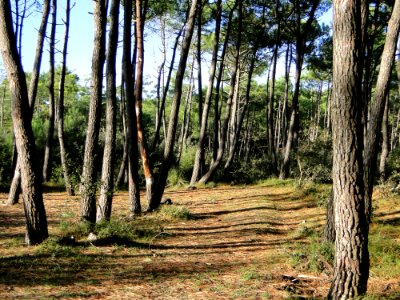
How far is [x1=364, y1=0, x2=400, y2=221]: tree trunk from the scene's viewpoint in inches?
278

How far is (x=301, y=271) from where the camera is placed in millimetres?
5848

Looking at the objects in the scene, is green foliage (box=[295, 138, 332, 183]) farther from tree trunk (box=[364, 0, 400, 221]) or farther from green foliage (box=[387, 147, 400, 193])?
tree trunk (box=[364, 0, 400, 221])

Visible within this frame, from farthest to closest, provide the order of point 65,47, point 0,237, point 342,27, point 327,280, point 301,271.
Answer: point 65,47 → point 0,237 → point 301,271 → point 327,280 → point 342,27

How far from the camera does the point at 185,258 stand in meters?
6.57

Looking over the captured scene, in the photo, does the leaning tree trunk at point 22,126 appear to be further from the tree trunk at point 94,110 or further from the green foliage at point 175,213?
the green foliage at point 175,213

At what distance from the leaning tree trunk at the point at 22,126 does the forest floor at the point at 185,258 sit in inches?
20.9

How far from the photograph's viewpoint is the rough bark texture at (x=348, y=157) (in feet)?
12.8

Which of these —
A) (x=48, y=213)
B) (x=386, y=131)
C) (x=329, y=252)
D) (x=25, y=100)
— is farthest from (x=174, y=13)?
(x=329, y=252)

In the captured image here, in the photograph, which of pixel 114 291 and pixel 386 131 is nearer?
pixel 114 291

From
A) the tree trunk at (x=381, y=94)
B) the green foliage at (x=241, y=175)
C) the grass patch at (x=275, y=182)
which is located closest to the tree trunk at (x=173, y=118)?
the tree trunk at (x=381, y=94)

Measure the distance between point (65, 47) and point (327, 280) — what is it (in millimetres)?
12004

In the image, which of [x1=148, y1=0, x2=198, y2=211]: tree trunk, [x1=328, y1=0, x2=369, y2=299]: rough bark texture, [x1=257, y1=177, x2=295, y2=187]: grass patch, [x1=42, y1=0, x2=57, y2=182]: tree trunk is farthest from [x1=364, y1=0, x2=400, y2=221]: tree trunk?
[x1=42, y1=0, x2=57, y2=182]: tree trunk

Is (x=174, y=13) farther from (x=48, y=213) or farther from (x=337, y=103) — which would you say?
(x=337, y=103)

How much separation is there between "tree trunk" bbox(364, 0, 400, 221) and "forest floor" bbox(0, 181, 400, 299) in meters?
1.26
